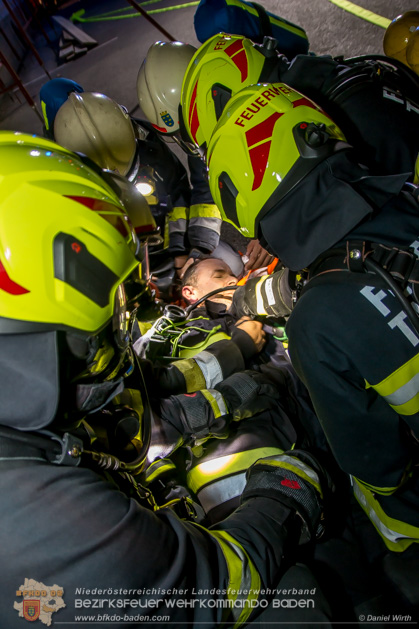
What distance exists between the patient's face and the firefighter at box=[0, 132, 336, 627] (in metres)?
2.14

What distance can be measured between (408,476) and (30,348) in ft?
5.57

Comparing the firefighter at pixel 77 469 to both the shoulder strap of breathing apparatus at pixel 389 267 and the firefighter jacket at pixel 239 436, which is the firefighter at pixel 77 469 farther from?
the shoulder strap of breathing apparatus at pixel 389 267

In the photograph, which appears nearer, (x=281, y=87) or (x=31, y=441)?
(x=31, y=441)

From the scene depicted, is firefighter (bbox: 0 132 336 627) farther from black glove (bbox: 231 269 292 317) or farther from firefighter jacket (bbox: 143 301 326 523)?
black glove (bbox: 231 269 292 317)

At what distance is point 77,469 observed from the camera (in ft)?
4.16

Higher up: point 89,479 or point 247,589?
point 89,479

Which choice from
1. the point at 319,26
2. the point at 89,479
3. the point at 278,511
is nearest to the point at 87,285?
the point at 89,479

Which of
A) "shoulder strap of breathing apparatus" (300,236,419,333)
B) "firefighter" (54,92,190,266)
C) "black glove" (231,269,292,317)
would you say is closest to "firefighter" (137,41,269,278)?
"firefighter" (54,92,190,266)

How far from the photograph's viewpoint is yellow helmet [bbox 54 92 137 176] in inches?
136

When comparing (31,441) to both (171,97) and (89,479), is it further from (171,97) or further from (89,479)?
(171,97)

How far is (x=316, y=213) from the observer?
1.59 m

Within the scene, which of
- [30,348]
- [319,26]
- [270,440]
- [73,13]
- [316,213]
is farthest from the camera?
[73,13]

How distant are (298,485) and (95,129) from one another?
3.38 metres

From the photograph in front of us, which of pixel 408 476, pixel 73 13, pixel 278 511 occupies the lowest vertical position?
pixel 408 476
